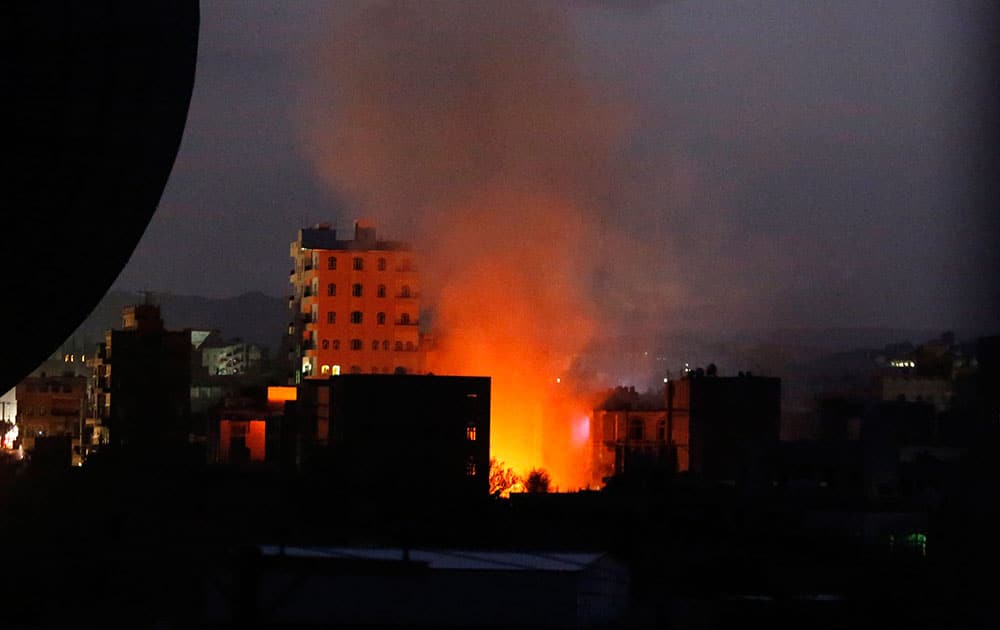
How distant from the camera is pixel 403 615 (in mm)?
15242

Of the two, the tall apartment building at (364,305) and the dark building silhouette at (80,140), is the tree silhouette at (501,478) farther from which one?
the dark building silhouette at (80,140)

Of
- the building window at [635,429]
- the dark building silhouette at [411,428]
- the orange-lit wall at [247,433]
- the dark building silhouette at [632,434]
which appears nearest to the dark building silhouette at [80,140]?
the dark building silhouette at [411,428]

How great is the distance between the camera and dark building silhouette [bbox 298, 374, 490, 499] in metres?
37.8

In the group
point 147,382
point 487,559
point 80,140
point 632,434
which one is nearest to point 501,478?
point 632,434

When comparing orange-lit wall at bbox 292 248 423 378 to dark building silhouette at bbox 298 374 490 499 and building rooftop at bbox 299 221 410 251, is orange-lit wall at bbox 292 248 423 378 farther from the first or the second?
dark building silhouette at bbox 298 374 490 499

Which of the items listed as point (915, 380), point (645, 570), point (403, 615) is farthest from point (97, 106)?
point (915, 380)

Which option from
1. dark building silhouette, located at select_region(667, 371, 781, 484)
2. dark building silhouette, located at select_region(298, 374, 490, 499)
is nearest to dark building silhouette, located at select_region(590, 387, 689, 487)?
dark building silhouette, located at select_region(667, 371, 781, 484)

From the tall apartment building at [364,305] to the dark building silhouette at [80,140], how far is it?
54741 mm

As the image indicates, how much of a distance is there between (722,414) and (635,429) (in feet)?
11.5

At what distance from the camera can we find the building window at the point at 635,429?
48250 millimetres

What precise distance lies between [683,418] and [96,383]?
61.9 feet

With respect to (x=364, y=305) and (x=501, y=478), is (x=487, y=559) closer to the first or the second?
(x=501, y=478)

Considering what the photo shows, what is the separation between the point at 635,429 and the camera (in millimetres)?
48531

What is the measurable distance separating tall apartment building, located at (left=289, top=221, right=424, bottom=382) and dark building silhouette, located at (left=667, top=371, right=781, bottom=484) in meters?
20.3
